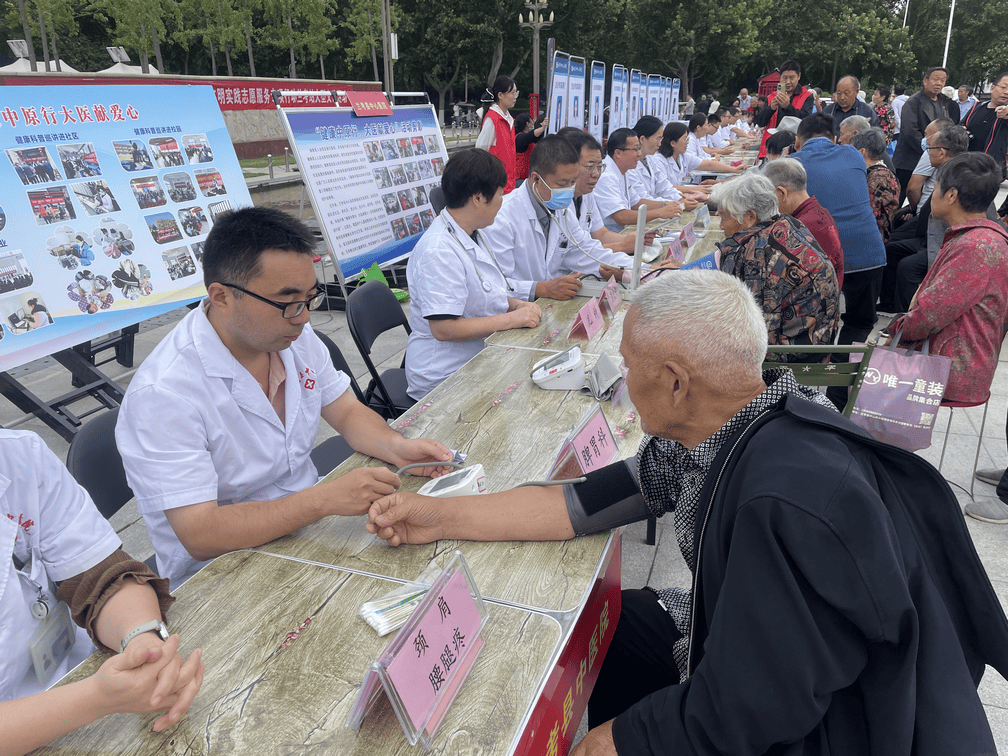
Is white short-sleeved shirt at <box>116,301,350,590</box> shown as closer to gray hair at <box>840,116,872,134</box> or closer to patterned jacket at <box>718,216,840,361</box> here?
patterned jacket at <box>718,216,840,361</box>

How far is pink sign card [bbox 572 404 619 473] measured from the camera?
1542 millimetres

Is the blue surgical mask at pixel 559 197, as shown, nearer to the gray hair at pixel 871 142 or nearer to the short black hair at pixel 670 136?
the gray hair at pixel 871 142

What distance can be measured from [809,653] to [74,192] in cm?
305

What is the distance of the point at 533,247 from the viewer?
3.54 metres

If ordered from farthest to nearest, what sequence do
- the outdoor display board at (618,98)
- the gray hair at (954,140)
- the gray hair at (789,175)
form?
the outdoor display board at (618,98) → the gray hair at (954,140) → the gray hair at (789,175)

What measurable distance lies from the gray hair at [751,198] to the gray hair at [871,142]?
2.47 meters

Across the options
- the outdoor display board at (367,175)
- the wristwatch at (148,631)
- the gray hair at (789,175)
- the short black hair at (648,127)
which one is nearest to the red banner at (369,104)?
the outdoor display board at (367,175)

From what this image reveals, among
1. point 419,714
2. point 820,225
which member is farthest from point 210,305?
point 820,225

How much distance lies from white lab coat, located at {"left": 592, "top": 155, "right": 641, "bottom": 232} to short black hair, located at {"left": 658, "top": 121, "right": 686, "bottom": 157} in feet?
7.37

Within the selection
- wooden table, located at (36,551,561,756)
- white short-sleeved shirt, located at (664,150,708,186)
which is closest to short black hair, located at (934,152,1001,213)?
wooden table, located at (36,551,561,756)

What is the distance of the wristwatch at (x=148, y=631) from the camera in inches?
39.6

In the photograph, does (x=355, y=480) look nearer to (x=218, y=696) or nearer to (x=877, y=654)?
(x=218, y=696)

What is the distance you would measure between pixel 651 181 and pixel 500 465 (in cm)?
513

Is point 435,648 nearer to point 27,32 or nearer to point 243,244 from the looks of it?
point 243,244
